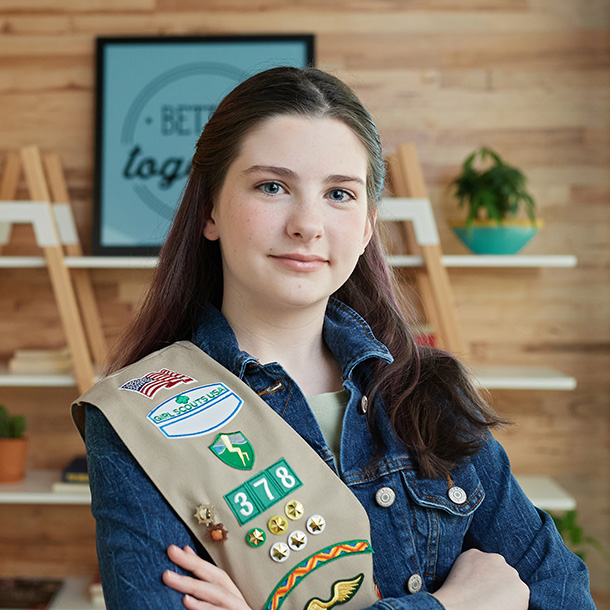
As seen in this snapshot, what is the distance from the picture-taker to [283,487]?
1.01 metres

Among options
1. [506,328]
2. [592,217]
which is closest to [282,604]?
[506,328]

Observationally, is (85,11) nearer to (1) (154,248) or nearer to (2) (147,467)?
(1) (154,248)

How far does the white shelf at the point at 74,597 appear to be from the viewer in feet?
8.74

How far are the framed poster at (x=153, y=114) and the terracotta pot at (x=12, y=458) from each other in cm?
75

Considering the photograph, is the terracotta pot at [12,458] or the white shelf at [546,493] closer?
the white shelf at [546,493]

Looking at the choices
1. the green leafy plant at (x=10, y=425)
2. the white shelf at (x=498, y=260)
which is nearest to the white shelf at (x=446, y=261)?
the white shelf at (x=498, y=260)

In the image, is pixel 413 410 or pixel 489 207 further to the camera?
pixel 489 207

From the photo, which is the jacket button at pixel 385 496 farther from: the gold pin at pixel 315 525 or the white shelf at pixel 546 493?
the white shelf at pixel 546 493

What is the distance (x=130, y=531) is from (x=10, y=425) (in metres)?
1.98

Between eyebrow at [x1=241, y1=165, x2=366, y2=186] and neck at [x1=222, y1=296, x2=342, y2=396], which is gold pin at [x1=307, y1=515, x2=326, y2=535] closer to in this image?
neck at [x1=222, y1=296, x2=342, y2=396]

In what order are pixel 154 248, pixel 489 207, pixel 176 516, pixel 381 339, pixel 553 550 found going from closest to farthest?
pixel 176 516 < pixel 553 550 < pixel 381 339 < pixel 489 207 < pixel 154 248

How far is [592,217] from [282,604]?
90.1 inches

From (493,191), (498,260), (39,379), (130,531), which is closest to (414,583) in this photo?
(130,531)

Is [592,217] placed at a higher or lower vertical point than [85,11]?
lower
